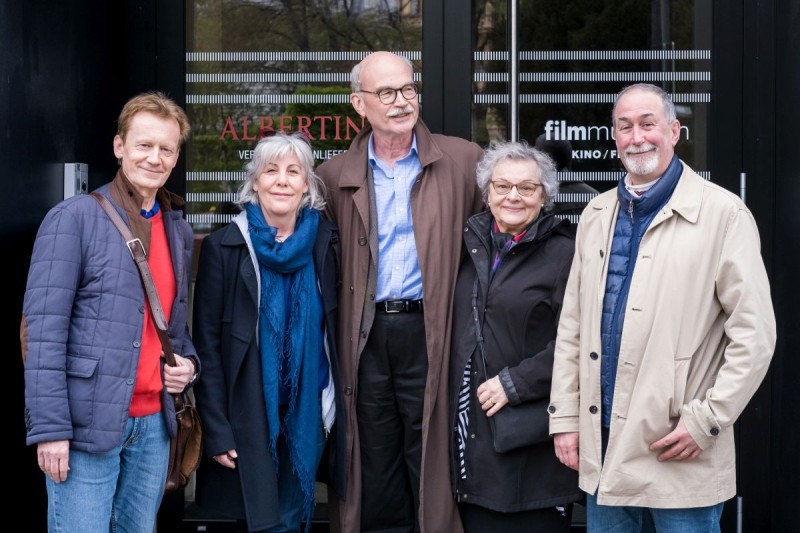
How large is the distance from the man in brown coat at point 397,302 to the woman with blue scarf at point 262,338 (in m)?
0.19

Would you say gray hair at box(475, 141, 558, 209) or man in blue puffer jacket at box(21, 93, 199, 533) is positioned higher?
gray hair at box(475, 141, 558, 209)

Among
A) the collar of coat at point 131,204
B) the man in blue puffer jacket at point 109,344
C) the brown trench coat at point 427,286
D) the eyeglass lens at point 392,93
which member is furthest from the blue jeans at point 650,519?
the collar of coat at point 131,204

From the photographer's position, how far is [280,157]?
3.95 meters

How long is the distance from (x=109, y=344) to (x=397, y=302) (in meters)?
1.13

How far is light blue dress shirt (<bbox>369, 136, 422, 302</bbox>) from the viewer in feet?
13.4

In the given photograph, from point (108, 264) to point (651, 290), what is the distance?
5.69 ft

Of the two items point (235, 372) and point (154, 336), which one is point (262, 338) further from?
point (154, 336)

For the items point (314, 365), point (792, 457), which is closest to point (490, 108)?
point (314, 365)

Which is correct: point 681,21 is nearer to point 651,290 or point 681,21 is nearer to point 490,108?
point 490,108

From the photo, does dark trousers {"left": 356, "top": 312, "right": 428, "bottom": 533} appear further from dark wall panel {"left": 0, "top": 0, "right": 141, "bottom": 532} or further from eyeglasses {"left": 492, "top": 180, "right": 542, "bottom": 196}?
dark wall panel {"left": 0, "top": 0, "right": 141, "bottom": 532}

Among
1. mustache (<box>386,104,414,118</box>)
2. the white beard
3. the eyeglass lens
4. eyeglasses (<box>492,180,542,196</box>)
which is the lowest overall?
eyeglasses (<box>492,180,542,196</box>)

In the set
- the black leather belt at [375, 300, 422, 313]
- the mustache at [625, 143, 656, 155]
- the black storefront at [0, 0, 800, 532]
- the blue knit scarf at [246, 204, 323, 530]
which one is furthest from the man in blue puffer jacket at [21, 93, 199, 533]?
the mustache at [625, 143, 656, 155]

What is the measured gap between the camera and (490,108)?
5.09 m

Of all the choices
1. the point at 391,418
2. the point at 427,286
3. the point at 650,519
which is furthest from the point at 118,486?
the point at 650,519
